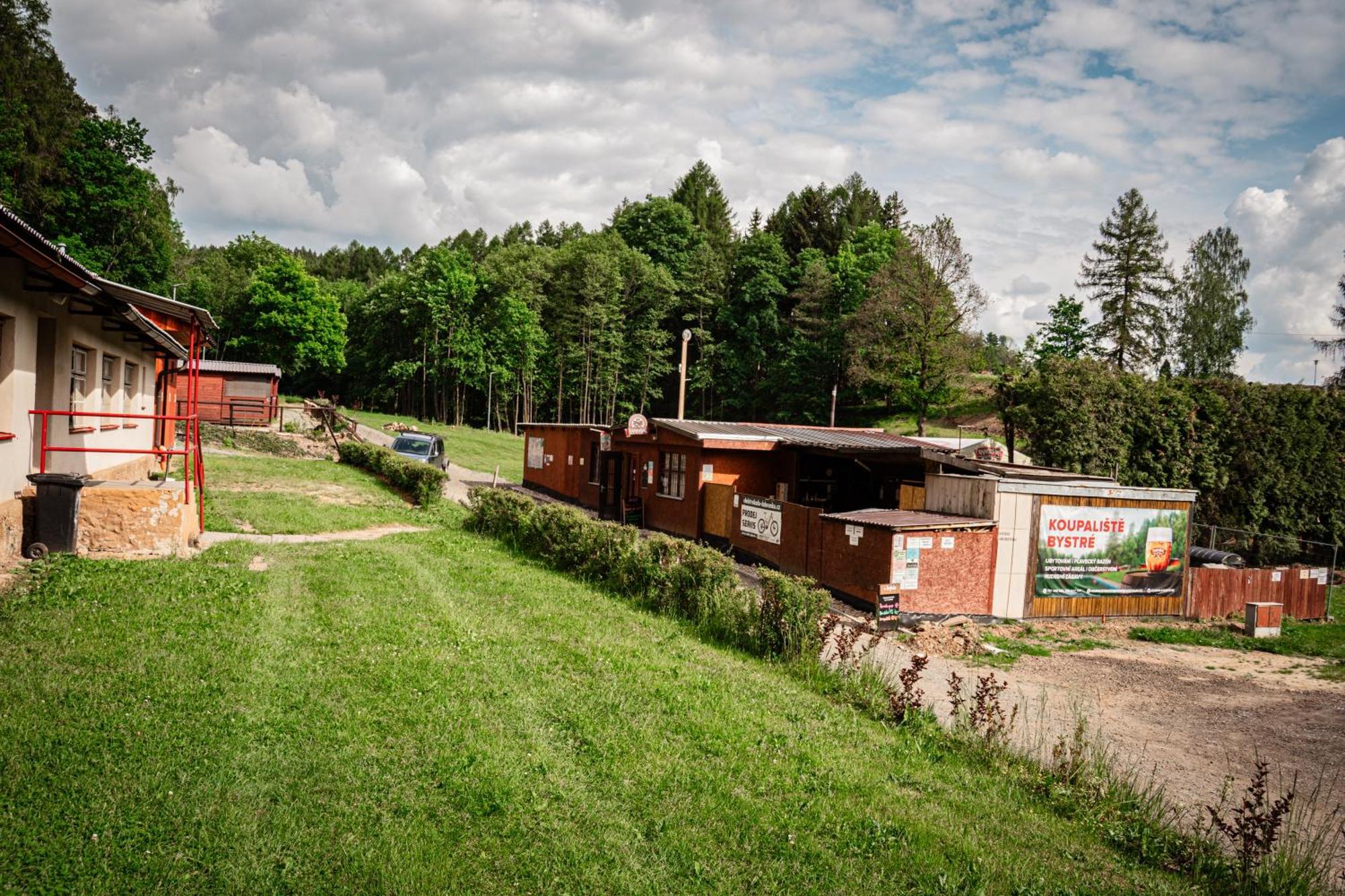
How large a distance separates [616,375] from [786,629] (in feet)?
182

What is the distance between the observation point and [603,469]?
2705 cm

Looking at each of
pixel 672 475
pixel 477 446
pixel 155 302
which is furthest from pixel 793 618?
pixel 477 446

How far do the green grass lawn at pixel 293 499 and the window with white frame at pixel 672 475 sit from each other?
696cm

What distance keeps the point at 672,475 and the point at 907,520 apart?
30.4ft

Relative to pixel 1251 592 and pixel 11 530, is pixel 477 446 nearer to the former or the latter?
pixel 11 530

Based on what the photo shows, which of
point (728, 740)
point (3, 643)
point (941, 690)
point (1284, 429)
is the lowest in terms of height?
point (941, 690)

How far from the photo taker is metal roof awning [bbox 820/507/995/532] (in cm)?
1409

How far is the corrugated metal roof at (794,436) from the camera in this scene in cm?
1919

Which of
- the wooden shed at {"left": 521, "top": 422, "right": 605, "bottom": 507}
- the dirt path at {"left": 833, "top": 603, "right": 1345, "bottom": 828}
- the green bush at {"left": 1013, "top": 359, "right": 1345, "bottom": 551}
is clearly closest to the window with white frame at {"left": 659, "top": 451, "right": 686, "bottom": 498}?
the wooden shed at {"left": 521, "top": 422, "right": 605, "bottom": 507}

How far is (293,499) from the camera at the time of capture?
1909cm

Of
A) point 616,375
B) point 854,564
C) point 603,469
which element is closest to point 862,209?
point 616,375

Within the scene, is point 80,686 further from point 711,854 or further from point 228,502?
point 228,502

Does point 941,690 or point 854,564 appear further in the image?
point 854,564

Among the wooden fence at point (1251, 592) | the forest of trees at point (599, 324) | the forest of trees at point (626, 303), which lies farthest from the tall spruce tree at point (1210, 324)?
the wooden fence at point (1251, 592)
